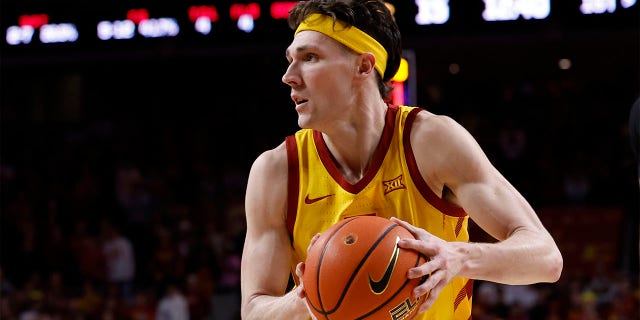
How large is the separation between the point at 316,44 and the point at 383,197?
21.9 inches

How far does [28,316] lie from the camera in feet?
32.8

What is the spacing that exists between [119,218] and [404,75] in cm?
620

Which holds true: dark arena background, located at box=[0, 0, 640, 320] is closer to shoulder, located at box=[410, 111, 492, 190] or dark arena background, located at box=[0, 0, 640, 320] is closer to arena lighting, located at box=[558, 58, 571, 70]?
arena lighting, located at box=[558, 58, 571, 70]

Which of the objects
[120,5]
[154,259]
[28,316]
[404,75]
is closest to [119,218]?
[154,259]

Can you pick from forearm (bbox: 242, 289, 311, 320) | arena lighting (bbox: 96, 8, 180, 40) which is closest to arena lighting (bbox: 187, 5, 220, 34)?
arena lighting (bbox: 96, 8, 180, 40)

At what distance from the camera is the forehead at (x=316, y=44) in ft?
10.9

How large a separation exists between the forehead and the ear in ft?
0.23

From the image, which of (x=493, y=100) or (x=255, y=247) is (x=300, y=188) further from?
(x=493, y=100)

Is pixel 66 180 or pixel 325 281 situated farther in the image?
pixel 66 180

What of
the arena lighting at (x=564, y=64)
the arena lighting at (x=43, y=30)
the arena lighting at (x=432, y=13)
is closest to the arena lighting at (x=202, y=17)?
the arena lighting at (x=43, y=30)

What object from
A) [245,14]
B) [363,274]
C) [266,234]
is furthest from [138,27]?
[363,274]

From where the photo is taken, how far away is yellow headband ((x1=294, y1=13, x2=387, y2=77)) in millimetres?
3336

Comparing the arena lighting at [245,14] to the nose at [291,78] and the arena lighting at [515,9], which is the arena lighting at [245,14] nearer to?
the arena lighting at [515,9]

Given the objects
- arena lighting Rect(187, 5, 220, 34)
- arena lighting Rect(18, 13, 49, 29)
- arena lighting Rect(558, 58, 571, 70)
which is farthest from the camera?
arena lighting Rect(558, 58, 571, 70)
